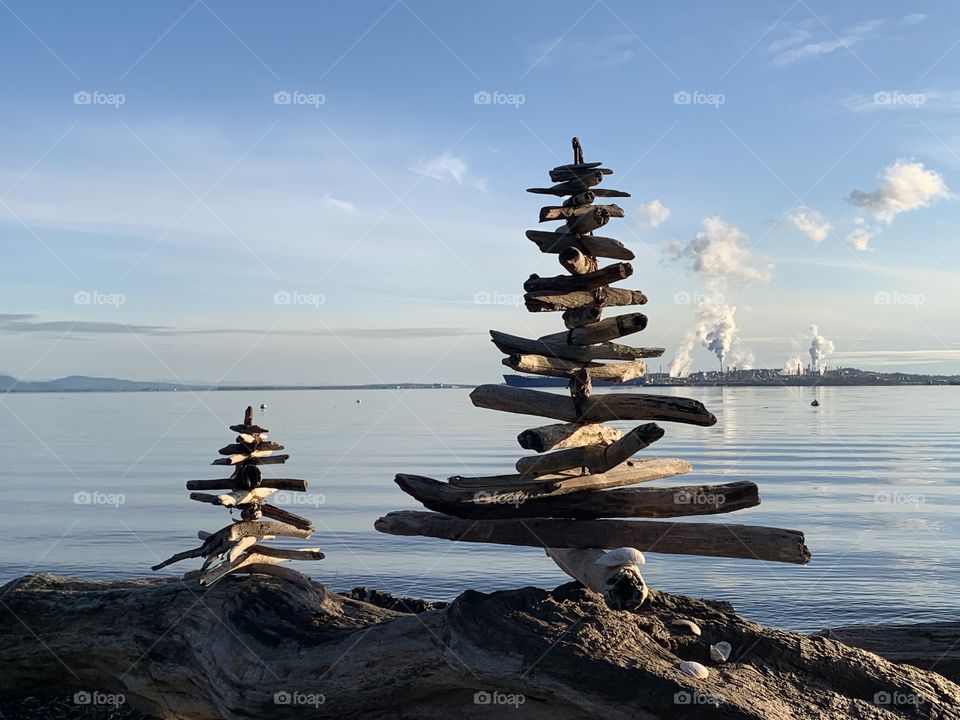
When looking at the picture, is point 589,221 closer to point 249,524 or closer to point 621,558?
point 621,558

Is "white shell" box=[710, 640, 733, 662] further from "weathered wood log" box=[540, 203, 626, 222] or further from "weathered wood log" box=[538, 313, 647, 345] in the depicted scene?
"weathered wood log" box=[540, 203, 626, 222]

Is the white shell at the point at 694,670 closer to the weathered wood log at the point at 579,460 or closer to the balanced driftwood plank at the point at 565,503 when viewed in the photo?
the balanced driftwood plank at the point at 565,503

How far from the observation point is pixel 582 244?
36.0 feet

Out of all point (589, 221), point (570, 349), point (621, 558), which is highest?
point (589, 221)

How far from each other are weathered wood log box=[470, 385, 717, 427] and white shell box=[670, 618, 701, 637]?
212cm

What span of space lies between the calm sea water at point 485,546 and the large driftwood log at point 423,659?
601 centimetres

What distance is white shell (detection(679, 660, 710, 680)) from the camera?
8549 millimetres

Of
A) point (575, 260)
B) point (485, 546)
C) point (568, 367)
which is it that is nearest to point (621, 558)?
point (568, 367)

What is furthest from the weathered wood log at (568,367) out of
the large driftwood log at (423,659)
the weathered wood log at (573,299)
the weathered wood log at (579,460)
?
the large driftwood log at (423,659)

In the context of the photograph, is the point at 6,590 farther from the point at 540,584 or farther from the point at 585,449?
the point at 540,584

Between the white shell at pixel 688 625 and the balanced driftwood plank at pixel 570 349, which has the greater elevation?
the balanced driftwood plank at pixel 570 349

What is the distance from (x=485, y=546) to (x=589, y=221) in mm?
12777

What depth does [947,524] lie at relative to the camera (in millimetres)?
24859

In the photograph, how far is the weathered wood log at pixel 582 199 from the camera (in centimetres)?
1075
